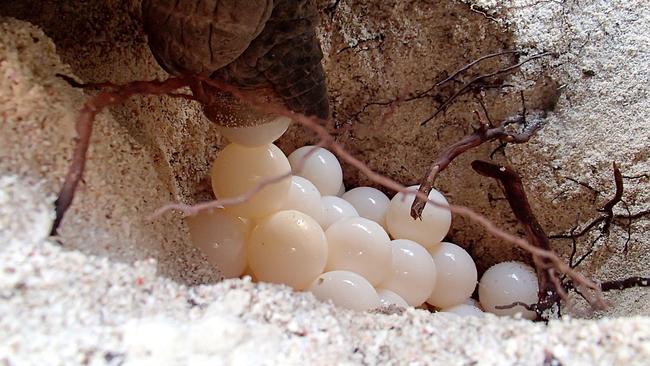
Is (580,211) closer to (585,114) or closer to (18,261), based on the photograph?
(585,114)

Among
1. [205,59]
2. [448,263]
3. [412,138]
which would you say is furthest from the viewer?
[412,138]

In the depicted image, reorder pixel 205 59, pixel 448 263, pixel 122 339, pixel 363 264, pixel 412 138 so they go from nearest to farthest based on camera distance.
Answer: pixel 122 339 < pixel 205 59 < pixel 363 264 < pixel 448 263 < pixel 412 138

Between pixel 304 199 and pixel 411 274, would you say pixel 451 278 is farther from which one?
pixel 304 199

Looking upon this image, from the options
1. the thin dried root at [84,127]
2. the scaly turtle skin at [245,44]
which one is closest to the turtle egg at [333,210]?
the scaly turtle skin at [245,44]

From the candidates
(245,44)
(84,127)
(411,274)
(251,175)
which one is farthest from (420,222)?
(84,127)

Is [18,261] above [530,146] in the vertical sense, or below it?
below

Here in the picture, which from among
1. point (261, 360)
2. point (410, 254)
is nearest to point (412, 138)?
point (410, 254)

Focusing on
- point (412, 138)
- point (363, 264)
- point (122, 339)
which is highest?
point (412, 138)
